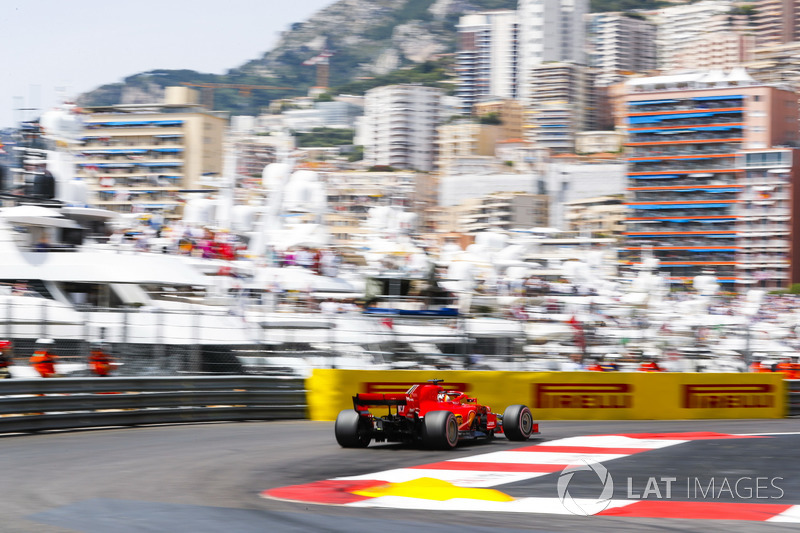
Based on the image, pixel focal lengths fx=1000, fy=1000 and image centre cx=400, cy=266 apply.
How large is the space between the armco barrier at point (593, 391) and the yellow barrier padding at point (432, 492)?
6682mm

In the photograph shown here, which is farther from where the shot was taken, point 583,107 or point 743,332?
point 583,107

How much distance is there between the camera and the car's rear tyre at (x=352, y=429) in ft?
33.9

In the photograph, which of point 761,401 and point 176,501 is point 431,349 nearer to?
point 761,401

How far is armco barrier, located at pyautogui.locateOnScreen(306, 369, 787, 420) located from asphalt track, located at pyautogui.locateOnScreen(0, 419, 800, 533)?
1349 mm

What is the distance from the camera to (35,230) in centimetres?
2020

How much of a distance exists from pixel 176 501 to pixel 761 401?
12084 millimetres

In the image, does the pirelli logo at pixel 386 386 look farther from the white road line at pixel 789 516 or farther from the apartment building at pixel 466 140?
the apartment building at pixel 466 140

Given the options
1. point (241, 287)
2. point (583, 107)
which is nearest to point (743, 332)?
point (241, 287)

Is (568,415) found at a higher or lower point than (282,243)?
lower

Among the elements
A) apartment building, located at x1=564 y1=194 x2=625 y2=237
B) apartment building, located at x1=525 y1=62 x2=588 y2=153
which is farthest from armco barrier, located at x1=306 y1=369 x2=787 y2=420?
apartment building, located at x1=525 y1=62 x2=588 y2=153

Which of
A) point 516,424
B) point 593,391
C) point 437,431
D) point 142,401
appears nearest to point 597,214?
point 593,391

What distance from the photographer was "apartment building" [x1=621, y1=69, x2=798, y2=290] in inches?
4075

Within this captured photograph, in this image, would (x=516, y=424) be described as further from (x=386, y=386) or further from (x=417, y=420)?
(x=386, y=386)

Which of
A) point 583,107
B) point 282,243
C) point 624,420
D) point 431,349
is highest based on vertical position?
point 583,107
